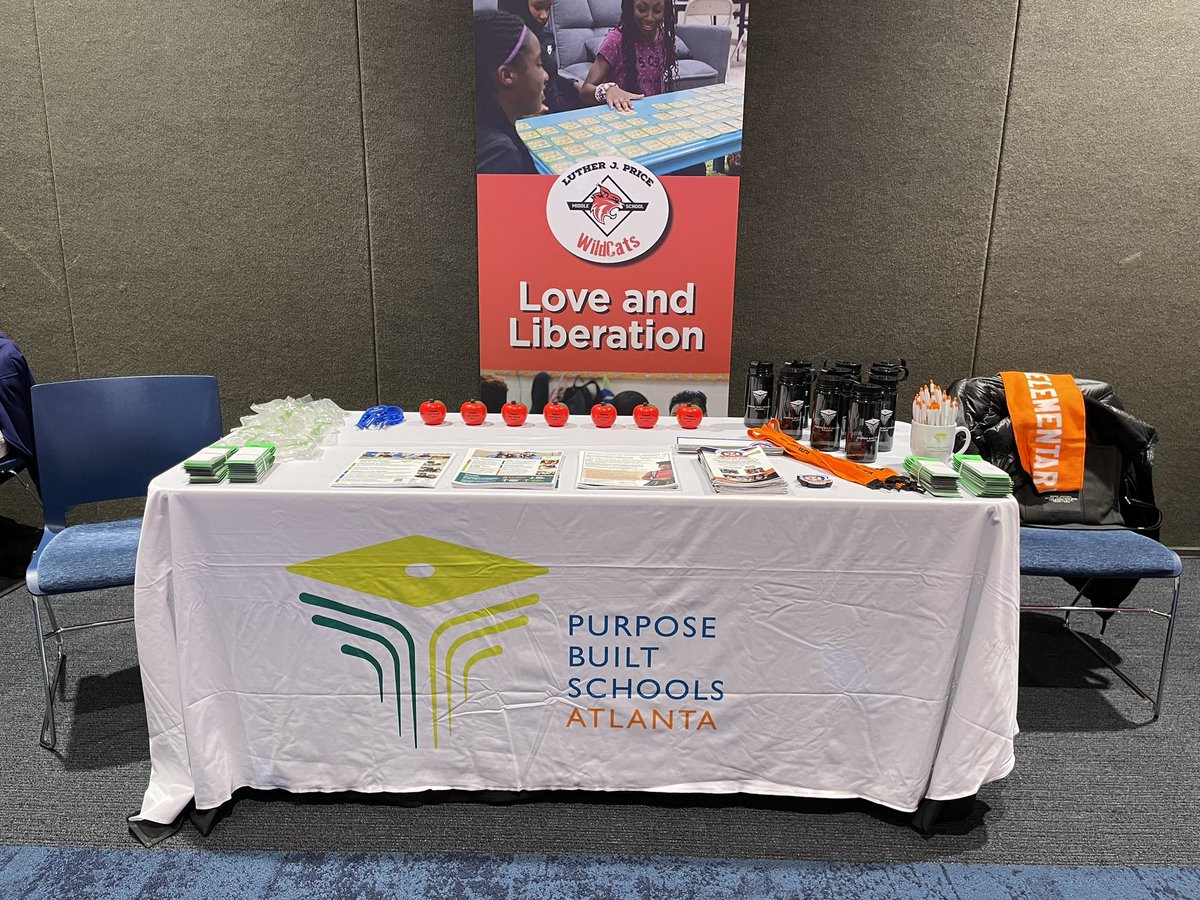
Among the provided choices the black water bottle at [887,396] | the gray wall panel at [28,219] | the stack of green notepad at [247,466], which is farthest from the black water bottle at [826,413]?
the gray wall panel at [28,219]

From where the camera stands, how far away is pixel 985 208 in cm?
292

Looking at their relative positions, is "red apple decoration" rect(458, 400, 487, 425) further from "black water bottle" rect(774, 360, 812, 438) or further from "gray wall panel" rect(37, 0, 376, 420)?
"gray wall panel" rect(37, 0, 376, 420)

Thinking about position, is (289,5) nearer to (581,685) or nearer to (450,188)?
(450,188)

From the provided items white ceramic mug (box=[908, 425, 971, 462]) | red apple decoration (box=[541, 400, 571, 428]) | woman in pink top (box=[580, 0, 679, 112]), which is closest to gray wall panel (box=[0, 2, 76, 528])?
woman in pink top (box=[580, 0, 679, 112])

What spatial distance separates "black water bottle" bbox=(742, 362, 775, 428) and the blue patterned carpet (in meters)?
1.09

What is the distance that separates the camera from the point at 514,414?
2133 millimetres

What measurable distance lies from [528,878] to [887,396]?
1358 mm

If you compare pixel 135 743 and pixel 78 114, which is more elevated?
pixel 78 114

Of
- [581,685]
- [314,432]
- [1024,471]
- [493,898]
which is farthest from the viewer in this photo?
[1024,471]

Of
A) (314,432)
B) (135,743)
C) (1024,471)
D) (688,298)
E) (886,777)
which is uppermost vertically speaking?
(688,298)

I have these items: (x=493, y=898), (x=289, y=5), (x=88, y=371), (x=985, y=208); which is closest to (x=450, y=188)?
(x=289, y=5)

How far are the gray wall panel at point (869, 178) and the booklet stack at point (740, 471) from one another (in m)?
1.36

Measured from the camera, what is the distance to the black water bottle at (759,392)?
207 centimetres

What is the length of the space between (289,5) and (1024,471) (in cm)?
301
